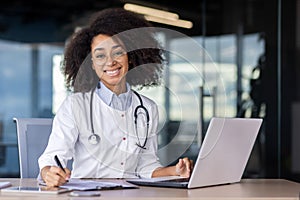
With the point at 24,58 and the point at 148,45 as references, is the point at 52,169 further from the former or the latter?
the point at 24,58

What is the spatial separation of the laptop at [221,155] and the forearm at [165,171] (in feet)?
0.28

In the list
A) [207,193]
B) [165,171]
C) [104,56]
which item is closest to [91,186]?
[207,193]

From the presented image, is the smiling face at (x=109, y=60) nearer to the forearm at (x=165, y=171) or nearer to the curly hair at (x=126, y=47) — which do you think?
the curly hair at (x=126, y=47)

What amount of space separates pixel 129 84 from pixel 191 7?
2.93 metres

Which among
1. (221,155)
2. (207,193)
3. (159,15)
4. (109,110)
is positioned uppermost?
(159,15)

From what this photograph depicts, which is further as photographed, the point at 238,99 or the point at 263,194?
the point at 238,99

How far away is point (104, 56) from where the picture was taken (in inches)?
104

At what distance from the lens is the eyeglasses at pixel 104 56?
104 inches

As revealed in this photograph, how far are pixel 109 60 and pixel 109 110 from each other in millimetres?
193

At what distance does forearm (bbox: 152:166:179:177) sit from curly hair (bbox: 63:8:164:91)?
1.26ft

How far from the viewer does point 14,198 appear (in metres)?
2.03

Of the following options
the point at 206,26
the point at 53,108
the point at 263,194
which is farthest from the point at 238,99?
the point at 263,194

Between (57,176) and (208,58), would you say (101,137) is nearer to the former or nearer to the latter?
(57,176)

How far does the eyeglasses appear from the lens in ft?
8.65
